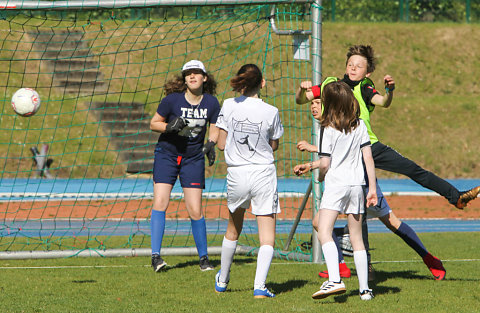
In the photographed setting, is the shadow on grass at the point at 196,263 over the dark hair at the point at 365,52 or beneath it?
beneath

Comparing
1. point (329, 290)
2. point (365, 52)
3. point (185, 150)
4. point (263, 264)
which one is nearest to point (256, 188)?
point (263, 264)

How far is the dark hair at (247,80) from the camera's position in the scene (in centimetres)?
573

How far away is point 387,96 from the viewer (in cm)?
621

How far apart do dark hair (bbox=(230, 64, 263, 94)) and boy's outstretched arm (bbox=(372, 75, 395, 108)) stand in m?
1.12

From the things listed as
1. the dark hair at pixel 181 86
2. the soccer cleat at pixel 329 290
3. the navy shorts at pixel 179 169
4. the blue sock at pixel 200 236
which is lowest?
the soccer cleat at pixel 329 290

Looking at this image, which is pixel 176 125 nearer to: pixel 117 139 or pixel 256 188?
pixel 256 188

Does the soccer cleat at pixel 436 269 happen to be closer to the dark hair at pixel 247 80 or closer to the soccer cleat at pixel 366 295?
the soccer cleat at pixel 366 295

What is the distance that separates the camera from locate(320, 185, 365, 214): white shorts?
5469mm

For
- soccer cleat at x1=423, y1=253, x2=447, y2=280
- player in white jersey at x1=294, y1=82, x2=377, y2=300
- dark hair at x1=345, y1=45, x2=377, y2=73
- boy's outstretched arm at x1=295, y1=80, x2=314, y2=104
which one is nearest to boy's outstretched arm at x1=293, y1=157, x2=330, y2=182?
player in white jersey at x1=294, y1=82, x2=377, y2=300

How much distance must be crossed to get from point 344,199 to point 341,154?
343 mm

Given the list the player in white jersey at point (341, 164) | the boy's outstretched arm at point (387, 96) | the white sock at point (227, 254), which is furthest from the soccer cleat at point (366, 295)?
the boy's outstretched arm at point (387, 96)

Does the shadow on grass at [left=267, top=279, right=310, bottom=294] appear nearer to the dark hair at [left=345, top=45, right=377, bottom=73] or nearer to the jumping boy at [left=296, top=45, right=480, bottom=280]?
the jumping boy at [left=296, top=45, right=480, bottom=280]

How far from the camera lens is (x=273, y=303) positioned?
18.1ft

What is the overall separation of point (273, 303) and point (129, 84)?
766 inches
